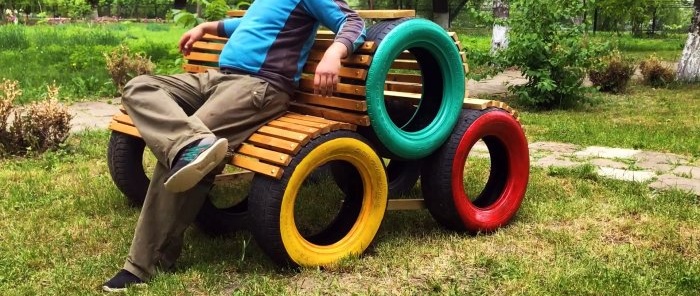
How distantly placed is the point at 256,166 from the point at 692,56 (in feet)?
32.8

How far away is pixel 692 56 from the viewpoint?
11039 millimetres

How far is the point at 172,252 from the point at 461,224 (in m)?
1.49

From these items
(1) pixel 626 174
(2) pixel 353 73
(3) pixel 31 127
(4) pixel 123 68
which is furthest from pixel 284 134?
(4) pixel 123 68

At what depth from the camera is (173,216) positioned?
3.12m

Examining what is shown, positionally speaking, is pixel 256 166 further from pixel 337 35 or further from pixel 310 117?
pixel 337 35

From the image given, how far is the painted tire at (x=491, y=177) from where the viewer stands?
361cm

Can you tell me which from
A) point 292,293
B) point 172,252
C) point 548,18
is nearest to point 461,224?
point 292,293

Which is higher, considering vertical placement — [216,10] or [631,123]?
[216,10]

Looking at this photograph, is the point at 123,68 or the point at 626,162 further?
the point at 123,68

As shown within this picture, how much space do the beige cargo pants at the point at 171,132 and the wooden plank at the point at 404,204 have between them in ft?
2.71

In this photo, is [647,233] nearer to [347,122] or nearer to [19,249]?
[347,122]

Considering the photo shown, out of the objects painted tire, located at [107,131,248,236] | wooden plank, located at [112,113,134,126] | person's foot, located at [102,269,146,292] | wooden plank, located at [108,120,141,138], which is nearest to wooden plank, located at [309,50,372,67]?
painted tire, located at [107,131,248,236]

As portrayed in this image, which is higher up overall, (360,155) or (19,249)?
(360,155)

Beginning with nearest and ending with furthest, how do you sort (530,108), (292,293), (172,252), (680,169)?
1. (292,293)
2. (172,252)
3. (680,169)
4. (530,108)
